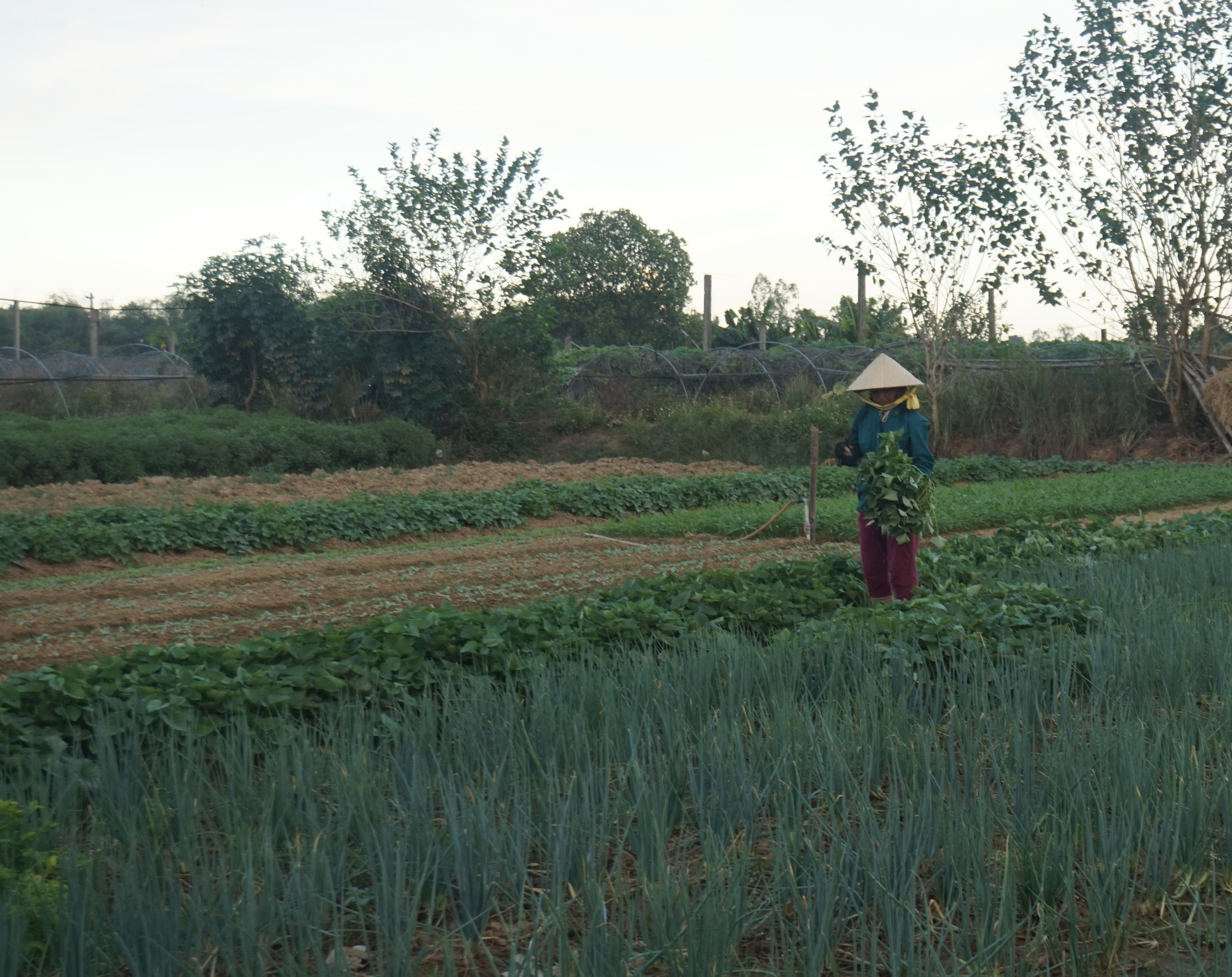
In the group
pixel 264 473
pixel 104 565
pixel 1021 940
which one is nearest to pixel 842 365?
pixel 264 473

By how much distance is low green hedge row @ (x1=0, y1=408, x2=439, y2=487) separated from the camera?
13.7 metres

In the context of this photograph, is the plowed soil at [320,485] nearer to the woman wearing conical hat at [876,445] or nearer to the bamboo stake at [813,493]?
the bamboo stake at [813,493]

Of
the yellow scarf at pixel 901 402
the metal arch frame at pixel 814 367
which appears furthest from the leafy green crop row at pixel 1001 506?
the metal arch frame at pixel 814 367

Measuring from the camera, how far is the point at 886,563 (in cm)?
661

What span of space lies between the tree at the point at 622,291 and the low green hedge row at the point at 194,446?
2372 cm

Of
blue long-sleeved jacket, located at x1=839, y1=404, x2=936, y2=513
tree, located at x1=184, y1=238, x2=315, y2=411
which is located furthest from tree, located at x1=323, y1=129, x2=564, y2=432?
blue long-sleeved jacket, located at x1=839, y1=404, x2=936, y2=513

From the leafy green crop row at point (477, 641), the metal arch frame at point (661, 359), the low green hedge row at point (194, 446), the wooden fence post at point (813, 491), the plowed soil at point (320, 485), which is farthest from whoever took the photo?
the metal arch frame at point (661, 359)

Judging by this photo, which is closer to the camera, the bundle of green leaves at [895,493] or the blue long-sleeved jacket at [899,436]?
the bundle of green leaves at [895,493]

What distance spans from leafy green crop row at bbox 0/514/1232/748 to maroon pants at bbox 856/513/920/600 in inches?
5.5

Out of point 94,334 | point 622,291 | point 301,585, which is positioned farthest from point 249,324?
point 622,291

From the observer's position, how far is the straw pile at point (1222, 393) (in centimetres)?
1830

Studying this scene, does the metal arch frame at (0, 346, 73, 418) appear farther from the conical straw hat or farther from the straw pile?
the straw pile

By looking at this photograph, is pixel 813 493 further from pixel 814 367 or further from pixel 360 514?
pixel 814 367

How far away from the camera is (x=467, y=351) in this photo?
68.8 ft
